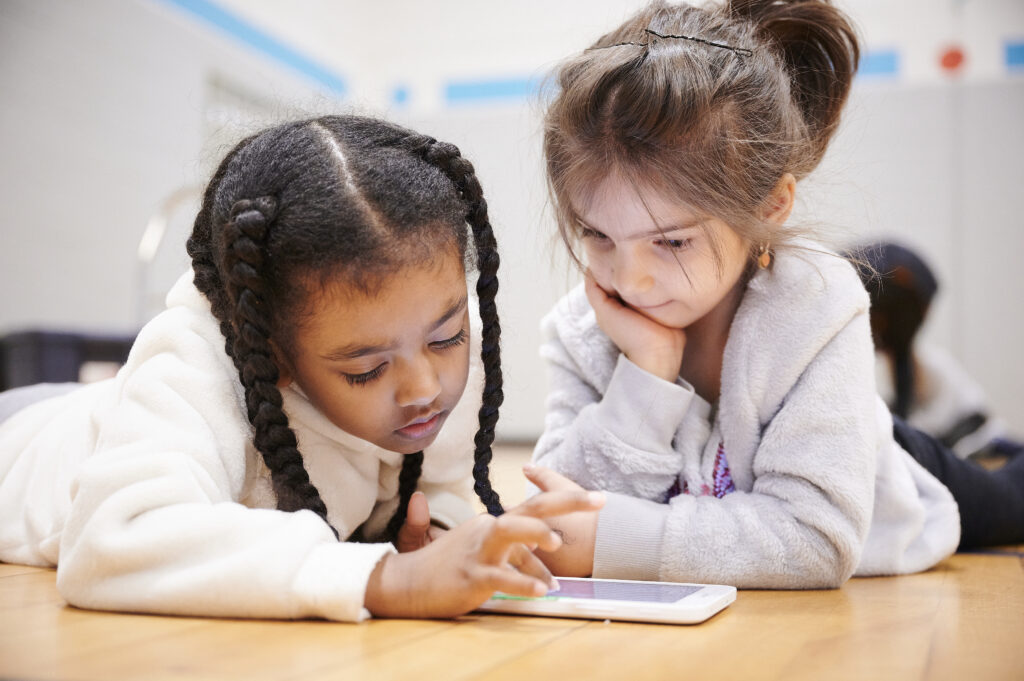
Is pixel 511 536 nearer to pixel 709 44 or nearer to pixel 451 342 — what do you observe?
pixel 451 342

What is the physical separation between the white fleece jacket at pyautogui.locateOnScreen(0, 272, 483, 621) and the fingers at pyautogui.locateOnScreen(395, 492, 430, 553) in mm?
55

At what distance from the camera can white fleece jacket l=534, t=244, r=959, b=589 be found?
0.88 m

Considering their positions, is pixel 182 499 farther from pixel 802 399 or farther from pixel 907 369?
pixel 907 369

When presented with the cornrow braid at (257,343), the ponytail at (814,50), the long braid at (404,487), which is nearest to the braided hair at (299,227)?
the cornrow braid at (257,343)

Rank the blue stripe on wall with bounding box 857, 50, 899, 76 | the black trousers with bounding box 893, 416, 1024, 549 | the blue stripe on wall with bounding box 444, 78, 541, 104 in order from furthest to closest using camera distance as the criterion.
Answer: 1. the blue stripe on wall with bounding box 444, 78, 541, 104
2. the blue stripe on wall with bounding box 857, 50, 899, 76
3. the black trousers with bounding box 893, 416, 1024, 549

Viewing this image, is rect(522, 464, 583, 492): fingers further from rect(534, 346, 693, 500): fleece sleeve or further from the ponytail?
the ponytail

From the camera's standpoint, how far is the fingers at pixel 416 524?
3.04 feet

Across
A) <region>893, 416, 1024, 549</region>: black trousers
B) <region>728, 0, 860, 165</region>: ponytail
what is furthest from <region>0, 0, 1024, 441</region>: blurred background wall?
<region>728, 0, 860, 165</region>: ponytail

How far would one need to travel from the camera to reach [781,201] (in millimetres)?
989

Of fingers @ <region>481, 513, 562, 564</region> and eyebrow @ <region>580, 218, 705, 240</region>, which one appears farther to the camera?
eyebrow @ <region>580, 218, 705, 240</region>

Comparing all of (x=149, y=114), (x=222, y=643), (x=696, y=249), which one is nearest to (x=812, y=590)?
(x=696, y=249)

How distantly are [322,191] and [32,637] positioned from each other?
40 centimetres

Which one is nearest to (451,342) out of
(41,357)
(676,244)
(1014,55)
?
(676,244)

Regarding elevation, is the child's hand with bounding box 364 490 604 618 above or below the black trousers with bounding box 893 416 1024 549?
above
